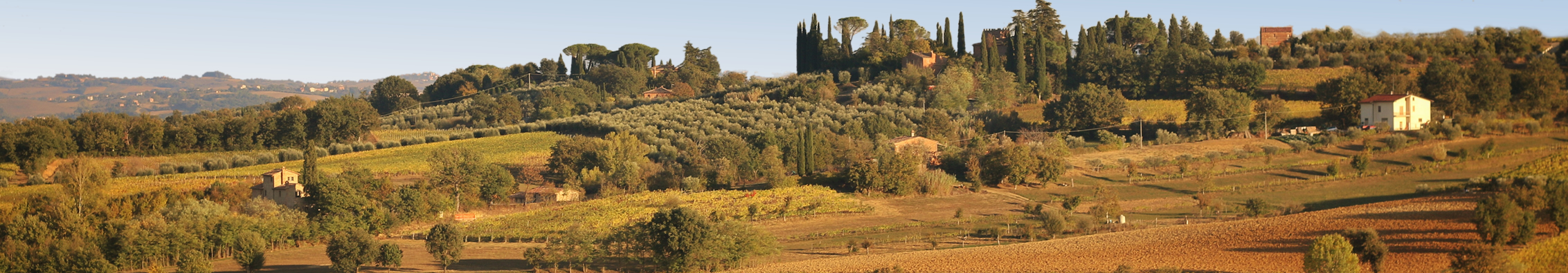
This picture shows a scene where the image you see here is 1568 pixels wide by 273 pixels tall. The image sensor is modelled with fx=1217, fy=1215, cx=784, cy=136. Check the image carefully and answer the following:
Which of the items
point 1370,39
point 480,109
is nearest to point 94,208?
point 480,109

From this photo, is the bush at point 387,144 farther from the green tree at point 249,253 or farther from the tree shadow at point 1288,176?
the tree shadow at point 1288,176

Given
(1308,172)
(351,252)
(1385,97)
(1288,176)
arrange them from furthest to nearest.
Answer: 1. (1385,97)
2. (1308,172)
3. (1288,176)
4. (351,252)

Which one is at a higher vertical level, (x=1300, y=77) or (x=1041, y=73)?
(x=1041, y=73)

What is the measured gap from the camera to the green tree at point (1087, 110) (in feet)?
209

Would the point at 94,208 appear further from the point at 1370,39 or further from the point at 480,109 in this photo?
the point at 1370,39

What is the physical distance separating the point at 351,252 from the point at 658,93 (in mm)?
67169

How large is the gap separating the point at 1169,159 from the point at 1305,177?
23.8 feet

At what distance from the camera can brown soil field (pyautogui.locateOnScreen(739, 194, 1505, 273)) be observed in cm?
2748

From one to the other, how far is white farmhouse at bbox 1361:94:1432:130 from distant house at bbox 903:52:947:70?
36401mm

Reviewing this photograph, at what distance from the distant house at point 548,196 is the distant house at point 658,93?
4024 cm

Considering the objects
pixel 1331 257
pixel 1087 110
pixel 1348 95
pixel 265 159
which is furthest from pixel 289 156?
pixel 1331 257

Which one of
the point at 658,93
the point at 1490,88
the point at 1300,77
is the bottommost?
the point at 1490,88

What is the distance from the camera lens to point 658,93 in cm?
10025

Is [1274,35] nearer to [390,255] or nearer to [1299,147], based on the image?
[1299,147]
